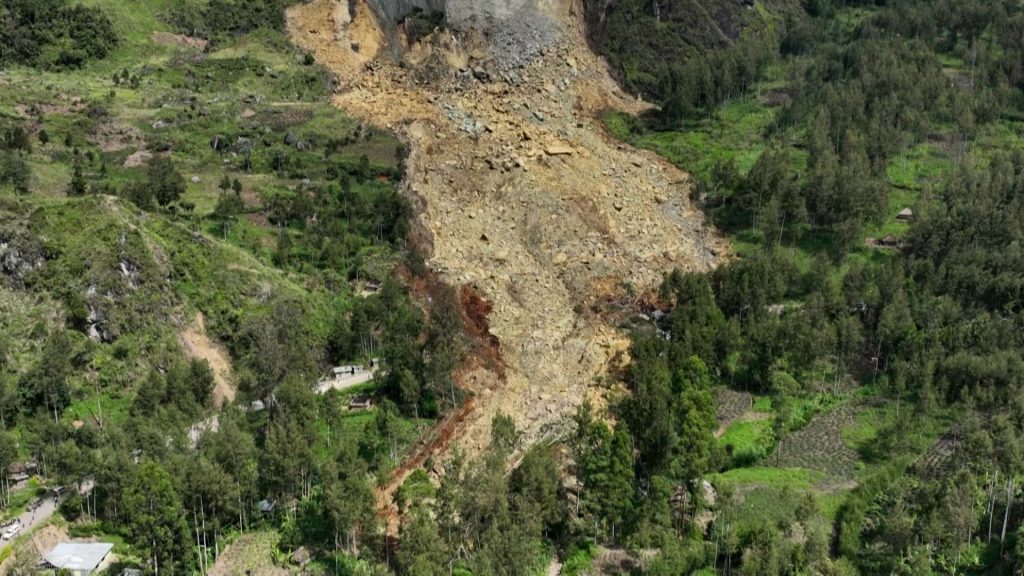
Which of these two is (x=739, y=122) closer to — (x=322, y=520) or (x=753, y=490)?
(x=753, y=490)

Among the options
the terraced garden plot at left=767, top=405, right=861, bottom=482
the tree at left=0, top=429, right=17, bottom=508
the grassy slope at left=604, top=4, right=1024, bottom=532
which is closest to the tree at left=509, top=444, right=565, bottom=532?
the grassy slope at left=604, top=4, right=1024, bottom=532

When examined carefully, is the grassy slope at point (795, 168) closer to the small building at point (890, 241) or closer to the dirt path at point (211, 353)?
the small building at point (890, 241)

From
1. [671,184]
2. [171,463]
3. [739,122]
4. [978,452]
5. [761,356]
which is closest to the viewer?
[171,463]

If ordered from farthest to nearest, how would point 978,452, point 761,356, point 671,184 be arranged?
point 671,184, point 761,356, point 978,452

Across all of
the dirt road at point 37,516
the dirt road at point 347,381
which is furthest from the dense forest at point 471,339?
the dirt road at point 347,381

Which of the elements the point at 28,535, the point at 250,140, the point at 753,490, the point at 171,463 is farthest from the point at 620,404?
the point at 250,140

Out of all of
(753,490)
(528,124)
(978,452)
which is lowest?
(753,490)

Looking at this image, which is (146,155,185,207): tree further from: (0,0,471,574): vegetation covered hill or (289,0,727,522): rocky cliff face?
(289,0,727,522): rocky cliff face

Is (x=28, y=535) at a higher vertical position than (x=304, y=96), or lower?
lower
